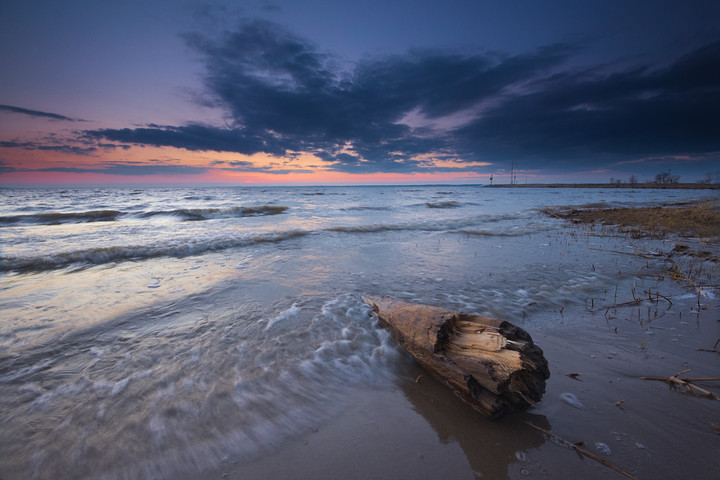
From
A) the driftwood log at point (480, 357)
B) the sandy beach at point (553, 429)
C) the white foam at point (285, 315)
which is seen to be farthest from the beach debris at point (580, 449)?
the white foam at point (285, 315)

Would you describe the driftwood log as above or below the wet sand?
above

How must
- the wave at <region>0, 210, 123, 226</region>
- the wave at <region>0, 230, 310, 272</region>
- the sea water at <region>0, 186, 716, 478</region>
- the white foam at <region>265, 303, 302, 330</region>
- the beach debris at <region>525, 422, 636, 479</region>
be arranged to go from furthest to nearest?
the wave at <region>0, 210, 123, 226</region>
the wave at <region>0, 230, 310, 272</region>
the white foam at <region>265, 303, 302, 330</region>
the sea water at <region>0, 186, 716, 478</region>
the beach debris at <region>525, 422, 636, 479</region>

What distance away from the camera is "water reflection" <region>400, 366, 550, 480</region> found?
2.00 metres

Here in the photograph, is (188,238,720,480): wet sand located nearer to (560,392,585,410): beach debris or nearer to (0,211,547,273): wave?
(560,392,585,410): beach debris

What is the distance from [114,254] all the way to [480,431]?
1049 cm

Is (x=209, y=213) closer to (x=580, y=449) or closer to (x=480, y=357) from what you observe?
(x=480, y=357)

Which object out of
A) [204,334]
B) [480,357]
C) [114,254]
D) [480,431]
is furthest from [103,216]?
[480,431]

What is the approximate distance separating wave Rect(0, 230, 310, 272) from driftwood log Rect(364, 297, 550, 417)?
329 inches

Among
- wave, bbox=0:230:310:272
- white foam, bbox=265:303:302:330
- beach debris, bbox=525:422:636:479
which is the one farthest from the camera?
wave, bbox=0:230:310:272

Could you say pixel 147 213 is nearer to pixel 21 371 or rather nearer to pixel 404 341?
pixel 21 371

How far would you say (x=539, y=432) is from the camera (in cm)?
221

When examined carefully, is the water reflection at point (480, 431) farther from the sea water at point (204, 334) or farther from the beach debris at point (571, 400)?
the sea water at point (204, 334)

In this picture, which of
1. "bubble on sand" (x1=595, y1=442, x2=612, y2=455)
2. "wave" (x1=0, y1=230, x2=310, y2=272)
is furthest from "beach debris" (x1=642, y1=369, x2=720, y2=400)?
"wave" (x1=0, y1=230, x2=310, y2=272)

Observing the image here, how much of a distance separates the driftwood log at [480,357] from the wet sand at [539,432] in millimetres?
151
